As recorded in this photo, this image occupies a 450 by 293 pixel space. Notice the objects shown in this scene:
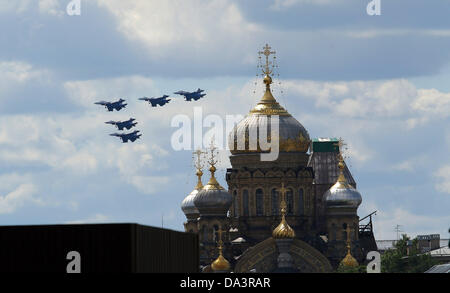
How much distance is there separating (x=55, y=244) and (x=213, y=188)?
287 feet

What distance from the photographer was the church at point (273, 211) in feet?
474

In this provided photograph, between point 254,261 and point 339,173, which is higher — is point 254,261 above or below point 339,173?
below

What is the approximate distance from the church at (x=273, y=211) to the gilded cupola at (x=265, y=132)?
0.07m

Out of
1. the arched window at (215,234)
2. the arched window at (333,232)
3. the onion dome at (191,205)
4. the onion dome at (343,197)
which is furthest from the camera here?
the onion dome at (191,205)

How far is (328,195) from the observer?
487ft

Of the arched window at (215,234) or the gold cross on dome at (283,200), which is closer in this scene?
the gold cross on dome at (283,200)

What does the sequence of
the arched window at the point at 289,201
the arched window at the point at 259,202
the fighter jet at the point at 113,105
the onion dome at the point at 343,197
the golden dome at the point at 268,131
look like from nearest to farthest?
the fighter jet at the point at 113,105, the onion dome at the point at 343,197, the arched window at the point at 259,202, the arched window at the point at 289,201, the golden dome at the point at 268,131

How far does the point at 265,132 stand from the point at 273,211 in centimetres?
606

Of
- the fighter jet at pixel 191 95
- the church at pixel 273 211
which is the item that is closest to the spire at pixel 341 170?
the church at pixel 273 211

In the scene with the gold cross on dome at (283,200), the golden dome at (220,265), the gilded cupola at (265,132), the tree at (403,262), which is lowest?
the golden dome at (220,265)

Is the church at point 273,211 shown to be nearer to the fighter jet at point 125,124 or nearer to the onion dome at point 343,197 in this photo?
the onion dome at point 343,197
